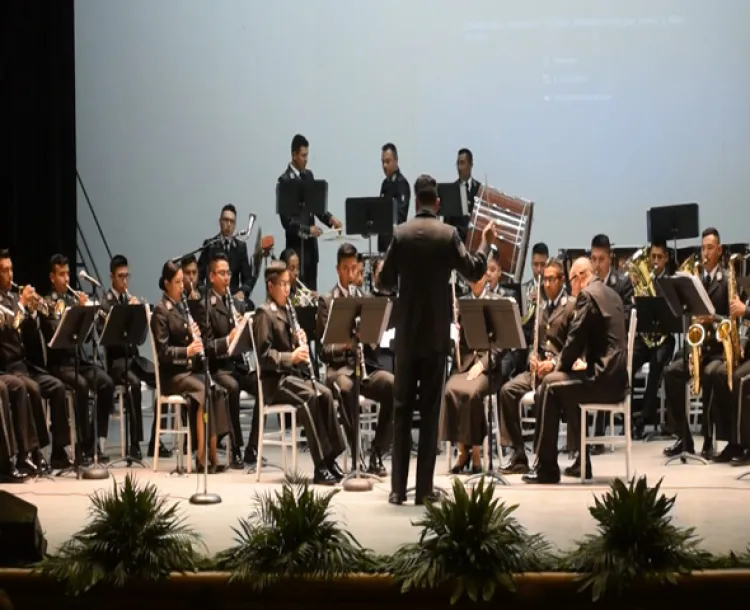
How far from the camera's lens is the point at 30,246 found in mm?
11406

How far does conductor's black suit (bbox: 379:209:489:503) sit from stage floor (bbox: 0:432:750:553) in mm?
343

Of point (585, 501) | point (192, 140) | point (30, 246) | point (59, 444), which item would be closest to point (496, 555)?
point (585, 501)

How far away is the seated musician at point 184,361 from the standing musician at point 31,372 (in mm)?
795

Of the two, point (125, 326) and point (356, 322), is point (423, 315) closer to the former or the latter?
point (356, 322)

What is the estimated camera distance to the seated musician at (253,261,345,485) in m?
7.89

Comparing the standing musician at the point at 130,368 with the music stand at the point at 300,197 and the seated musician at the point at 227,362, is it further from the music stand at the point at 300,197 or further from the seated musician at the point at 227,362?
the music stand at the point at 300,197

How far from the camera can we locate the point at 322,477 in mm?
7844

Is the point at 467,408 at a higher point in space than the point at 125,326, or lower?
lower

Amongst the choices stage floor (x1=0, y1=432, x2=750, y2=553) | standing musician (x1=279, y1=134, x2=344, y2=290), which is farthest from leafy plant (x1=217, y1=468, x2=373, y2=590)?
standing musician (x1=279, y1=134, x2=344, y2=290)

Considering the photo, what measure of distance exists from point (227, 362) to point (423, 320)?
8.84ft

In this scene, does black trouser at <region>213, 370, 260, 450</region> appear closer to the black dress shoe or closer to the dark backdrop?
the black dress shoe

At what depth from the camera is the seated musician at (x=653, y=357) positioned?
10000 mm

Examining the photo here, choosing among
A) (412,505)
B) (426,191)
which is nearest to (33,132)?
(426,191)

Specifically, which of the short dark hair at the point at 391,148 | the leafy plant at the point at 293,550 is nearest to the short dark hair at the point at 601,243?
the short dark hair at the point at 391,148
